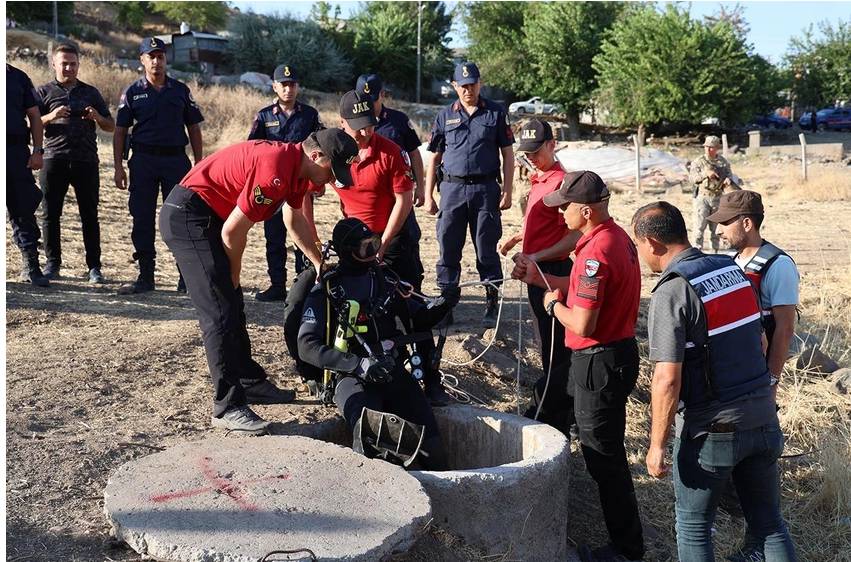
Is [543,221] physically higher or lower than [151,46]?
lower

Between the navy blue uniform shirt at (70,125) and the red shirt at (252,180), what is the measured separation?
2.98 meters

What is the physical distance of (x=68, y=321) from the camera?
21.3 feet

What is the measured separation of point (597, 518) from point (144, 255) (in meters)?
4.04

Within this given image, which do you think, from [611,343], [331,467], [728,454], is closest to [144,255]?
[331,467]

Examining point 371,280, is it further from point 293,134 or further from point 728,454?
point 293,134

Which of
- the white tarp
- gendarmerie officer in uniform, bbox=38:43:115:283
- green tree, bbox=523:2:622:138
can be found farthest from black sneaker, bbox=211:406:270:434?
green tree, bbox=523:2:622:138

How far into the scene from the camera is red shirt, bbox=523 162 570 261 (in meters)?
5.63

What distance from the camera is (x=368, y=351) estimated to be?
4.88 m

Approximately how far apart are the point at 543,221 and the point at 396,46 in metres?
42.9

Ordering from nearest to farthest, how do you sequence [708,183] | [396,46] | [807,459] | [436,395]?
1. [436,395]
2. [807,459]
3. [708,183]
4. [396,46]

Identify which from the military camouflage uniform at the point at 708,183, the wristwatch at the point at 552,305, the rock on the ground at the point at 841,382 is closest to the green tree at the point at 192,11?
the military camouflage uniform at the point at 708,183

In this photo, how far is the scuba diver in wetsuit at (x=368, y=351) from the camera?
466 centimetres

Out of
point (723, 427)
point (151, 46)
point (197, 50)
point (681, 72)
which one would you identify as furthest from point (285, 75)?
point (197, 50)

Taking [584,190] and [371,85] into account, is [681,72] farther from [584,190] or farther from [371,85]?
[584,190]
